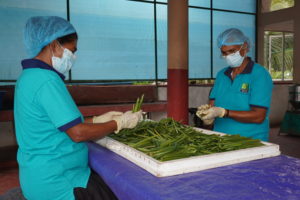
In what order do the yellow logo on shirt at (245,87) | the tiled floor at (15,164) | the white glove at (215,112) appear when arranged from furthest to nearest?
the tiled floor at (15,164), the yellow logo on shirt at (245,87), the white glove at (215,112)

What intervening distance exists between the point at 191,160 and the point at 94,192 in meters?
0.63

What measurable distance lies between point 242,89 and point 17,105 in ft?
5.90

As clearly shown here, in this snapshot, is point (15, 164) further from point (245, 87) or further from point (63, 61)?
point (245, 87)

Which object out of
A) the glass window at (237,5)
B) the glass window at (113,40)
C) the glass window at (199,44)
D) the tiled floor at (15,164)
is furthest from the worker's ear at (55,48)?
the glass window at (237,5)

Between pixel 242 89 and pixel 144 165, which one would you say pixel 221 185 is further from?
pixel 242 89

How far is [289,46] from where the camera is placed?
48.1 feet

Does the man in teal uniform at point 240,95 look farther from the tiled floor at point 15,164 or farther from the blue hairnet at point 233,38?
the tiled floor at point 15,164

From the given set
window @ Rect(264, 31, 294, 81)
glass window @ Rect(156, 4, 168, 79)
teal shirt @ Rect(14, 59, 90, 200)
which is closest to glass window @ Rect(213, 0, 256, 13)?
glass window @ Rect(156, 4, 168, 79)

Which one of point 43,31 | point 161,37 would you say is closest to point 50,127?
point 43,31

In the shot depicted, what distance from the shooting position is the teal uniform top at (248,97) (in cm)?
234

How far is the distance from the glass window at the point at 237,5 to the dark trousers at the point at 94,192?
22.7 ft

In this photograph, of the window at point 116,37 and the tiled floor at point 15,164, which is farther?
the window at point 116,37

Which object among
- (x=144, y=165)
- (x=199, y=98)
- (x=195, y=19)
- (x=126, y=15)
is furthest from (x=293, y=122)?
(x=144, y=165)

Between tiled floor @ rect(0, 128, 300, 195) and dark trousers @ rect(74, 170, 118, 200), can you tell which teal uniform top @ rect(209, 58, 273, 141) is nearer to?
dark trousers @ rect(74, 170, 118, 200)
